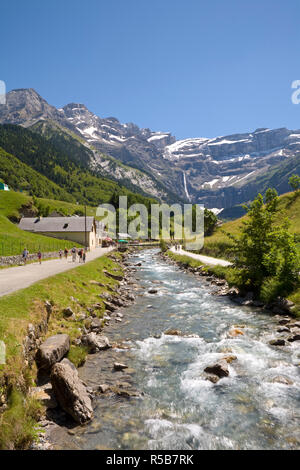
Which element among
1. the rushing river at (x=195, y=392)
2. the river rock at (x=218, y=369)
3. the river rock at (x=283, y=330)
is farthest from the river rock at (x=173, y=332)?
the river rock at (x=283, y=330)

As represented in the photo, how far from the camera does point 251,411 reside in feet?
35.6

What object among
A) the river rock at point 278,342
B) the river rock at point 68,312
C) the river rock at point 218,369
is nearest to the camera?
the river rock at point 218,369

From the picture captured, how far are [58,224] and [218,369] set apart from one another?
84974mm

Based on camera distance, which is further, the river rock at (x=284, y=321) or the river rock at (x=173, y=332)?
the river rock at (x=284, y=321)

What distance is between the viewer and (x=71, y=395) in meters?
10.5

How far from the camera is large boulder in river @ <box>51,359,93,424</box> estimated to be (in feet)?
33.2

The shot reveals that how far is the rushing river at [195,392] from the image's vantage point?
30.7ft

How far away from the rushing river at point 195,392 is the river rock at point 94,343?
580 mm

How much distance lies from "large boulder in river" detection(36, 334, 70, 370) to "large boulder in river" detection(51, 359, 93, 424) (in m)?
1.37

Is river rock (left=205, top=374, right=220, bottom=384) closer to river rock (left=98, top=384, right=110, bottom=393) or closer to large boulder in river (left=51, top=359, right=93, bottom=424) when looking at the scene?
river rock (left=98, top=384, right=110, bottom=393)

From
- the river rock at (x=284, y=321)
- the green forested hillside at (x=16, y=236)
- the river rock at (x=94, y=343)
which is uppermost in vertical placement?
the green forested hillside at (x=16, y=236)

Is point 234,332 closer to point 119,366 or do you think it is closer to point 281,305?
point 281,305

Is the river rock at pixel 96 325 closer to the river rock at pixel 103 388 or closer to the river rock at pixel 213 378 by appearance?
the river rock at pixel 103 388

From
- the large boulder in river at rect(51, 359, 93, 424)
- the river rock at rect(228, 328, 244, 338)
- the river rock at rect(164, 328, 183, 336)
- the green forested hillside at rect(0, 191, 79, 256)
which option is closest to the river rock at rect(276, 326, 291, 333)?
the river rock at rect(228, 328, 244, 338)
